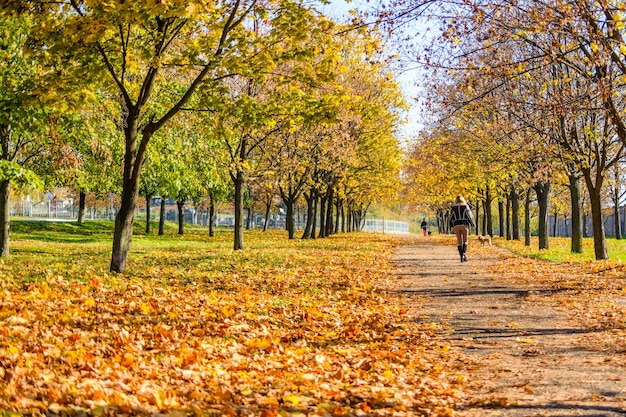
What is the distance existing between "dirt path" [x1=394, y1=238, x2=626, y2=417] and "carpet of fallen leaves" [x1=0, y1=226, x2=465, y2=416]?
346 millimetres

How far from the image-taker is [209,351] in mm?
6469

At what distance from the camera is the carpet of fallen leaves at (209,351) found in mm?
4738

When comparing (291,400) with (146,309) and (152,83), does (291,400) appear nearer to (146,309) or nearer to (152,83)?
(146,309)

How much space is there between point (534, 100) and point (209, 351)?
1698 centimetres

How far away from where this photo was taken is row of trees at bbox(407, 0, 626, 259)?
33.9 feet

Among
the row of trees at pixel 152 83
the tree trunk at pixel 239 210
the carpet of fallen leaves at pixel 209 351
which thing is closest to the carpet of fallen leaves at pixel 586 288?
the carpet of fallen leaves at pixel 209 351

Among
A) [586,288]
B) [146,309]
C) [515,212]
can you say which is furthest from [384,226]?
[146,309]

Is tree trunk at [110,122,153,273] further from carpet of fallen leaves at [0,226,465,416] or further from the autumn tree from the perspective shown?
carpet of fallen leaves at [0,226,465,416]

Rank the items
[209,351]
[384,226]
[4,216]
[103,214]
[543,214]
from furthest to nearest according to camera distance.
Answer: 1. [384,226]
2. [103,214]
3. [543,214]
4. [4,216]
5. [209,351]

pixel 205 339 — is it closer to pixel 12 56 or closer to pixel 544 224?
pixel 12 56

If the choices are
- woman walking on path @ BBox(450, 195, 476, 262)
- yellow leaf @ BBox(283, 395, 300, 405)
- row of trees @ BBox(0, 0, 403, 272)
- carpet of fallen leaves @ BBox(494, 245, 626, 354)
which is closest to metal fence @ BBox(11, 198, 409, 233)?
row of trees @ BBox(0, 0, 403, 272)

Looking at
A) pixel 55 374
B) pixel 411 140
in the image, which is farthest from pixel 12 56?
pixel 411 140

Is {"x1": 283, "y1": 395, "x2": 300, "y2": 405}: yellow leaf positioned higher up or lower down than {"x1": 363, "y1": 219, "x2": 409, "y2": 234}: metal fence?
lower down

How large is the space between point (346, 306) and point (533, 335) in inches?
134
